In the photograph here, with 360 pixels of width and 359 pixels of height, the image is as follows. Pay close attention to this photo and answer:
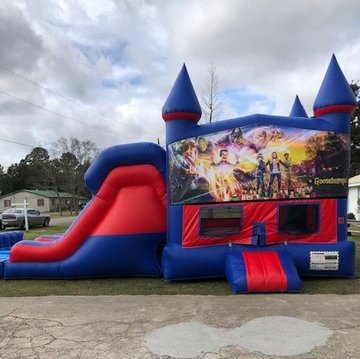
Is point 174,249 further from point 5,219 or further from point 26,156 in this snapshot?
point 26,156

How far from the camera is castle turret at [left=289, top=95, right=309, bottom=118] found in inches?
460

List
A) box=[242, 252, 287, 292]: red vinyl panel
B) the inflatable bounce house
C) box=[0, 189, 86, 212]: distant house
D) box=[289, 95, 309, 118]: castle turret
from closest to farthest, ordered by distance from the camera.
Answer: box=[242, 252, 287, 292]: red vinyl panel < the inflatable bounce house < box=[289, 95, 309, 118]: castle turret < box=[0, 189, 86, 212]: distant house

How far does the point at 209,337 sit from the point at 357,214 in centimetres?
2427

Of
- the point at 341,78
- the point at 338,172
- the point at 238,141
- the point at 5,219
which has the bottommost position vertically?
the point at 5,219

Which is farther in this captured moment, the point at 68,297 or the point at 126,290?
the point at 126,290

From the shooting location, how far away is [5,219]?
24.8 metres

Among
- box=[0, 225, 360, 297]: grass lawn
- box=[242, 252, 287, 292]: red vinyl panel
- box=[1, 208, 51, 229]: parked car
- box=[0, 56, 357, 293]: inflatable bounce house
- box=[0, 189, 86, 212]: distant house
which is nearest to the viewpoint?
box=[242, 252, 287, 292]: red vinyl panel

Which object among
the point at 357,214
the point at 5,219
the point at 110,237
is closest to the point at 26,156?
the point at 5,219

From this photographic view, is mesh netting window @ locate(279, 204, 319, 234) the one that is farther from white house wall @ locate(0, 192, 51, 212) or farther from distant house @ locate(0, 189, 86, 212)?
white house wall @ locate(0, 192, 51, 212)

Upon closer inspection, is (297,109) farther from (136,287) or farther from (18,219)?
(18,219)

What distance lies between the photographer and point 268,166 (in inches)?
321

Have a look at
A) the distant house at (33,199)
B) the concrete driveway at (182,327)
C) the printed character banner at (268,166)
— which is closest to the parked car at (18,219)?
the concrete driveway at (182,327)

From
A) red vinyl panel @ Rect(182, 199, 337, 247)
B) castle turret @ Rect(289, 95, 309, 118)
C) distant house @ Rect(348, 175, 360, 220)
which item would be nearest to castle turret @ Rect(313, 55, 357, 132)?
red vinyl panel @ Rect(182, 199, 337, 247)

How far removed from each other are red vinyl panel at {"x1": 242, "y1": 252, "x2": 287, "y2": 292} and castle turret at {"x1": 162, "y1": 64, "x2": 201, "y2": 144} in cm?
269
